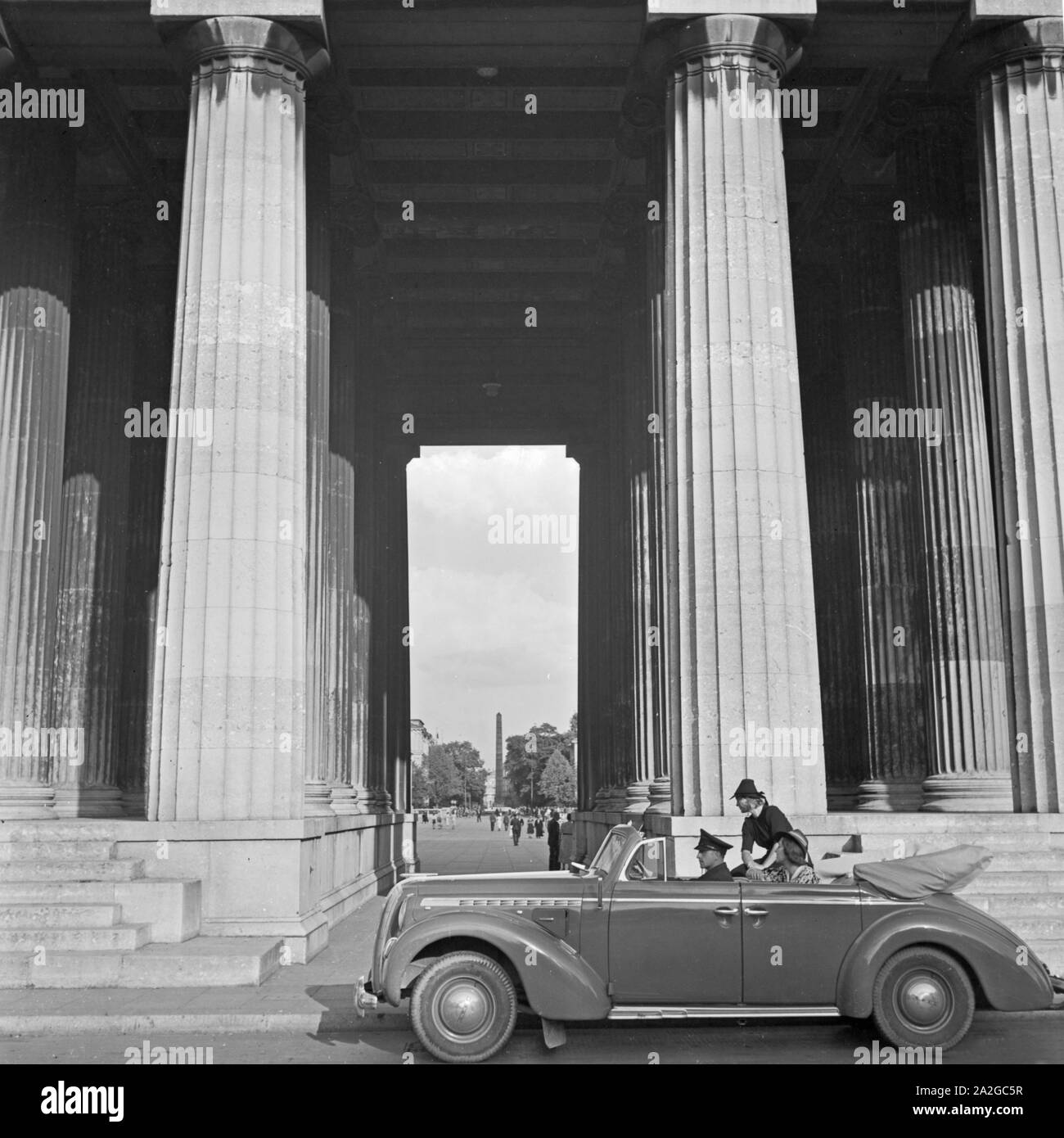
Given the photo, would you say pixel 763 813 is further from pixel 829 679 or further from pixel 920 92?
pixel 829 679

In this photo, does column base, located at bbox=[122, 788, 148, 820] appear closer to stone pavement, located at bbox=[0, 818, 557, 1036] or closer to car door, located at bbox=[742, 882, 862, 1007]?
stone pavement, located at bbox=[0, 818, 557, 1036]

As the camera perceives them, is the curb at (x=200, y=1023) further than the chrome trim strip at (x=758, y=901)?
Yes

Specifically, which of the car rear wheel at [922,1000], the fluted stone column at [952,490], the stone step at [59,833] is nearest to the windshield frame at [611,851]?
the car rear wheel at [922,1000]

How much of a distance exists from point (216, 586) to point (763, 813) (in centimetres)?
871

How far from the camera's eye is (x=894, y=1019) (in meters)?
Result: 10.1

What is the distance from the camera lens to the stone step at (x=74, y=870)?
15930 mm

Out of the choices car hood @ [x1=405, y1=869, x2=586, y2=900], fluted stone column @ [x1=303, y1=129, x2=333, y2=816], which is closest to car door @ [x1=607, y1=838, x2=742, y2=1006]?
car hood @ [x1=405, y1=869, x2=586, y2=900]

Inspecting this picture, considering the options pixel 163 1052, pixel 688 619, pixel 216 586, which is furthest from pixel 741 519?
pixel 163 1052

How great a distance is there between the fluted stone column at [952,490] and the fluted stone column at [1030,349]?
3116mm

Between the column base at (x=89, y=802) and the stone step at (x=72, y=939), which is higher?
the column base at (x=89, y=802)

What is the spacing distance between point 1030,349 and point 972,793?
7479 millimetres

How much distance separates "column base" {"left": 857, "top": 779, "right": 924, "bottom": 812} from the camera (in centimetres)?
2467

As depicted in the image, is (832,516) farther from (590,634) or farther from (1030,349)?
(1030,349)

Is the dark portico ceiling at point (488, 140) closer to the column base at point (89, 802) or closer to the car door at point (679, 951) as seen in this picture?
the column base at point (89, 802)
